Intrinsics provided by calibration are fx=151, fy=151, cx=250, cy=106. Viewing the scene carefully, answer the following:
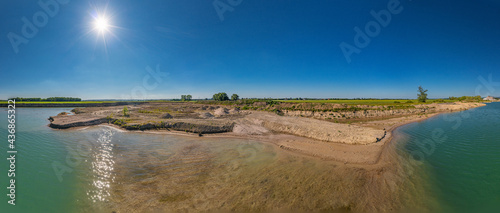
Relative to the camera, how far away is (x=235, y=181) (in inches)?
291

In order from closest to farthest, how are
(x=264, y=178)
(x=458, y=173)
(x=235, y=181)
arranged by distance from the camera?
(x=235, y=181)
(x=264, y=178)
(x=458, y=173)

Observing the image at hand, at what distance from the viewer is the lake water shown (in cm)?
593

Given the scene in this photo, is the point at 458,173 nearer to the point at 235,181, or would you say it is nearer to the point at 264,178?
the point at 264,178

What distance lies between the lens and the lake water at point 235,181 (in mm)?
5926

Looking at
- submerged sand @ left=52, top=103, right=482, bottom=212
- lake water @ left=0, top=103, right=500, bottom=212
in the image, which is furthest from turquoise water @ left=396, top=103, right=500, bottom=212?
submerged sand @ left=52, top=103, right=482, bottom=212

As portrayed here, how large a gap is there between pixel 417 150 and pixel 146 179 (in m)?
18.7

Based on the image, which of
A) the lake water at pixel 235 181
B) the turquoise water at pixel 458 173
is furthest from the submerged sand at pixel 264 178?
the turquoise water at pixel 458 173

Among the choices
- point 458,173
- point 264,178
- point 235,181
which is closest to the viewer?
point 235,181

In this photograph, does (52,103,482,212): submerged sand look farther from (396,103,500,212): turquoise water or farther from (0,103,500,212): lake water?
(396,103,500,212): turquoise water

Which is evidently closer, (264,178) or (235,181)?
(235,181)

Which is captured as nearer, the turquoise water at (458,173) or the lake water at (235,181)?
the lake water at (235,181)

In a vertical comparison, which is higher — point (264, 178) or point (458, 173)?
point (458, 173)

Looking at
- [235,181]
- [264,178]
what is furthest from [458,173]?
[235,181]

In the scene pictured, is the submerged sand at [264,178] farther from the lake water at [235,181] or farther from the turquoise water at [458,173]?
the turquoise water at [458,173]
